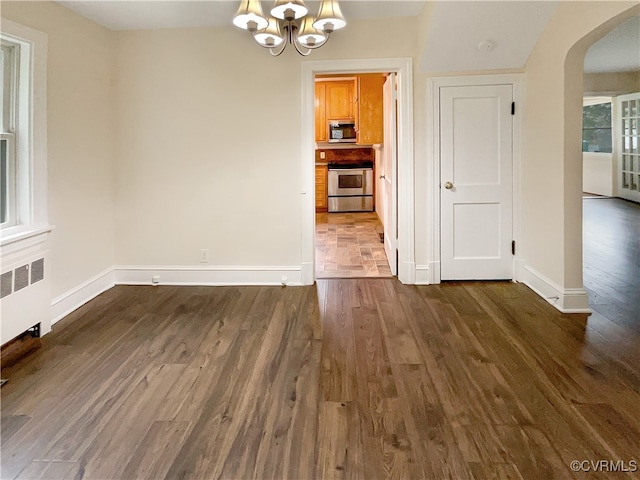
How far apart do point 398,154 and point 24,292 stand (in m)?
3.29

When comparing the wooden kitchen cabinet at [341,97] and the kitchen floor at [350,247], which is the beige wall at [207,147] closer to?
the kitchen floor at [350,247]

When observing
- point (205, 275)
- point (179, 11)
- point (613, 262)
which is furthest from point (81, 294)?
point (613, 262)

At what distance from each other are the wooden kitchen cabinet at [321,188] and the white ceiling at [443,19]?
540 centimetres

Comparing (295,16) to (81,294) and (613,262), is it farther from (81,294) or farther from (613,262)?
(613,262)

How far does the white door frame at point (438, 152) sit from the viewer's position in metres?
4.61

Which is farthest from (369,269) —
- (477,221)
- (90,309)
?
(90,309)

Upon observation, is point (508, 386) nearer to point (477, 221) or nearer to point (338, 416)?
point (338, 416)

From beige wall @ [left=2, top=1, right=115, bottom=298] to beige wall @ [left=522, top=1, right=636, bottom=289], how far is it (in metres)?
3.77

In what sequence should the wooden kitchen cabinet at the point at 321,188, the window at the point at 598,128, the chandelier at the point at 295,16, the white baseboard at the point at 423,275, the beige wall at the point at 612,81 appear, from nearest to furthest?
the chandelier at the point at 295,16, the white baseboard at the point at 423,275, the beige wall at the point at 612,81, the wooden kitchen cabinet at the point at 321,188, the window at the point at 598,128

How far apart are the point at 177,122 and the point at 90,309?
1.87m

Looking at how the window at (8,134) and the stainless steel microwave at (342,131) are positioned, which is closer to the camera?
the window at (8,134)

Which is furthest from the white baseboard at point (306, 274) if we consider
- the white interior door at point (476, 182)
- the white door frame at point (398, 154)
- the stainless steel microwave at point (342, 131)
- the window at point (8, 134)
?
the stainless steel microwave at point (342, 131)

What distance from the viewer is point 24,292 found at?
327cm

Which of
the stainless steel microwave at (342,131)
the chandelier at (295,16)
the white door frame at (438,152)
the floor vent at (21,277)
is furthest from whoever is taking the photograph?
the stainless steel microwave at (342,131)
